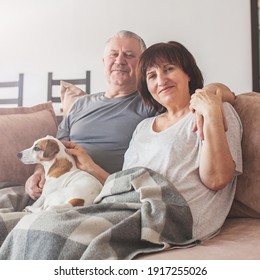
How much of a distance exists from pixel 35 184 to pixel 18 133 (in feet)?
0.62

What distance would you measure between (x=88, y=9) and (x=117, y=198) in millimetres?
688

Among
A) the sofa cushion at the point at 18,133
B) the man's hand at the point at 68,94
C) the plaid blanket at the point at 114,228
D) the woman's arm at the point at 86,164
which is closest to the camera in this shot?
the plaid blanket at the point at 114,228

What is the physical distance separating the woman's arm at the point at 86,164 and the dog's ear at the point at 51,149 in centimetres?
3

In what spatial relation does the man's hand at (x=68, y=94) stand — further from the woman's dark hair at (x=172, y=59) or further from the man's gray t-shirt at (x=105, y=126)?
the woman's dark hair at (x=172, y=59)

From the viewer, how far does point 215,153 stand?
657 millimetres

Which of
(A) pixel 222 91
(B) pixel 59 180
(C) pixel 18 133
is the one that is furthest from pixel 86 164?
(A) pixel 222 91

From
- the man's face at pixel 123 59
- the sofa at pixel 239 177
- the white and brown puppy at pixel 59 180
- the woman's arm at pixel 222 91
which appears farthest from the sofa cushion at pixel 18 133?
the woman's arm at pixel 222 91

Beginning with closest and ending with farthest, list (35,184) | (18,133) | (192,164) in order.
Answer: (192,164) < (35,184) < (18,133)

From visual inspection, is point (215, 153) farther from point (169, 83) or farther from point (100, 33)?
point (100, 33)

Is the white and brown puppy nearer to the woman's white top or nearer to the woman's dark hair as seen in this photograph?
the woman's white top

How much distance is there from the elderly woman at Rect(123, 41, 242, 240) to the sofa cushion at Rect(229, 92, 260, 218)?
3cm

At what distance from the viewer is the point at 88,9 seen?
1.11 m

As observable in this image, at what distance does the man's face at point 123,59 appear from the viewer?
1047 millimetres
